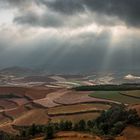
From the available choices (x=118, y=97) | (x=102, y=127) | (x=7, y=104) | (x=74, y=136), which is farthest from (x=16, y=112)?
(x=74, y=136)

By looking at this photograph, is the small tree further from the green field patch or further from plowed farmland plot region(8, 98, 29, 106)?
plowed farmland plot region(8, 98, 29, 106)

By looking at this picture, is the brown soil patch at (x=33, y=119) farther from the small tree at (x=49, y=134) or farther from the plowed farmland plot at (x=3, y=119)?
the small tree at (x=49, y=134)

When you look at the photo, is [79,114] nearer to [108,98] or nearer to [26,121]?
[26,121]

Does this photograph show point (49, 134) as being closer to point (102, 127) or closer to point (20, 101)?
point (102, 127)

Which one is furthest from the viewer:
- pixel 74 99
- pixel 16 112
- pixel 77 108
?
pixel 74 99

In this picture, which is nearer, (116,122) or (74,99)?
(116,122)

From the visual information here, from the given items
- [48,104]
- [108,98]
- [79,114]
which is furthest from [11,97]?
[79,114]

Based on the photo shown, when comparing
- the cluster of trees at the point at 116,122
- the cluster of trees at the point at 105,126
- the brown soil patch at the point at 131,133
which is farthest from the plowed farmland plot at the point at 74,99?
the brown soil patch at the point at 131,133

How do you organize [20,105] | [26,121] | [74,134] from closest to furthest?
[74,134] < [26,121] < [20,105]
